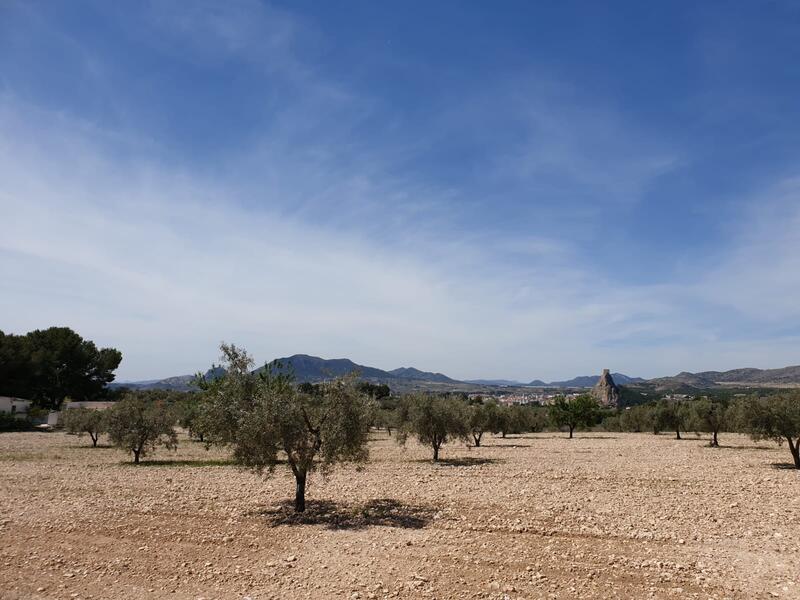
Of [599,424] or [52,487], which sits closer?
[52,487]

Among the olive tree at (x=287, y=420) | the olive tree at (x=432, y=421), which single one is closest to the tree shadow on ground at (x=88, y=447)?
the olive tree at (x=432, y=421)

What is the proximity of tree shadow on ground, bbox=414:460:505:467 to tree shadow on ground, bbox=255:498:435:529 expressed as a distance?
1570 cm

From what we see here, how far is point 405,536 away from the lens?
1603cm

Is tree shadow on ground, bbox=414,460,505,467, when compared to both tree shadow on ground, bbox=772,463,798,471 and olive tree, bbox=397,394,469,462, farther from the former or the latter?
tree shadow on ground, bbox=772,463,798,471

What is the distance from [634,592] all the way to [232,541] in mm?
11430

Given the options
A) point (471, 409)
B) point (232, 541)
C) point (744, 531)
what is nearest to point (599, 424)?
point (471, 409)

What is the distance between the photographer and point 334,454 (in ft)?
62.5

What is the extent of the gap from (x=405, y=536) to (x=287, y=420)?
225 inches

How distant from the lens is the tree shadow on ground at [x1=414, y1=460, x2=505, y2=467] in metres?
36.1

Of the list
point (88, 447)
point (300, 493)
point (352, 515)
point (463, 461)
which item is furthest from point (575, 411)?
point (300, 493)

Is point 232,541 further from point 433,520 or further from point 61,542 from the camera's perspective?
point 433,520

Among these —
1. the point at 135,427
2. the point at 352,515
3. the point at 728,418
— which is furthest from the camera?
the point at 728,418

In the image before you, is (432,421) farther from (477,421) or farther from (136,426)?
(136,426)

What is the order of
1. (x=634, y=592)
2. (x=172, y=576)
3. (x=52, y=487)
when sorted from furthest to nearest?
(x=52, y=487)
(x=172, y=576)
(x=634, y=592)
